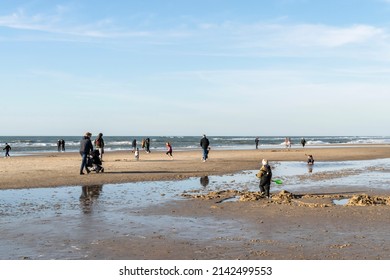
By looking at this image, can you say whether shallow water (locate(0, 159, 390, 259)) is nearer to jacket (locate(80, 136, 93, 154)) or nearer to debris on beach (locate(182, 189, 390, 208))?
debris on beach (locate(182, 189, 390, 208))

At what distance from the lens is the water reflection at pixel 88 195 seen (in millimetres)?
13586

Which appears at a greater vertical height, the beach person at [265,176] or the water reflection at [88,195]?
the beach person at [265,176]

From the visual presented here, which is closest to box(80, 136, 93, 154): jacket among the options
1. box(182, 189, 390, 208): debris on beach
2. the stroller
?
the stroller

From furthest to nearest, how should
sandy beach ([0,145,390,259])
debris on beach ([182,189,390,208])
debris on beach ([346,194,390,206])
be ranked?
debris on beach ([182,189,390,208]) < debris on beach ([346,194,390,206]) < sandy beach ([0,145,390,259])

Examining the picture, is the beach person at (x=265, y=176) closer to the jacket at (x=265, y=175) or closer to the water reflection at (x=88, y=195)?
the jacket at (x=265, y=175)

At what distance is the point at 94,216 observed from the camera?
39.8ft

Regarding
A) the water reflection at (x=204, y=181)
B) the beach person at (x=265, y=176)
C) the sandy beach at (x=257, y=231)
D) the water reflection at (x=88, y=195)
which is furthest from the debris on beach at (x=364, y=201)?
the water reflection at (x=88, y=195)

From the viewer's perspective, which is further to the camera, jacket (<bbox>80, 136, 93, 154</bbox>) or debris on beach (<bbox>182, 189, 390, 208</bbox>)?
jacket (<bbox>80, 136, 93, 154</bbox>)

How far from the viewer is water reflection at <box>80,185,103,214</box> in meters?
13.6

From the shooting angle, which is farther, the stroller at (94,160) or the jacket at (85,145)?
the stroller at (94,160)

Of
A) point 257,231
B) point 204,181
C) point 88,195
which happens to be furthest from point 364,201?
point 88,195

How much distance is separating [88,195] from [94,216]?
436cm

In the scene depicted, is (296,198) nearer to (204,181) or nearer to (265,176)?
(265,176)
